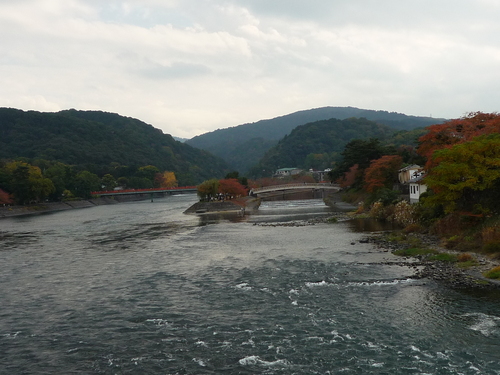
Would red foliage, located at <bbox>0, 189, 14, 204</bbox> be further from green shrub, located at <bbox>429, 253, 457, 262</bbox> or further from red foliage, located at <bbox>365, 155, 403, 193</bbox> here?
green shrub, located at <bbox>429, 253, 457, 262</bbox>

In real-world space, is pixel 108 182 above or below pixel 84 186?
above

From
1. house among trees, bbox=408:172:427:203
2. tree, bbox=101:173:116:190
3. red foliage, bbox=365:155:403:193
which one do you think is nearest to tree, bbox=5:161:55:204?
tree, bbox=101:173:116:190

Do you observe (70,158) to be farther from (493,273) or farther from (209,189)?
(493,273)

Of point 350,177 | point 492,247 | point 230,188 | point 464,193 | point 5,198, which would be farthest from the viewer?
point 5,198

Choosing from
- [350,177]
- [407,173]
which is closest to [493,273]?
[407,173]

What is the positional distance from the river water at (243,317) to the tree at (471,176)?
7.06 metres

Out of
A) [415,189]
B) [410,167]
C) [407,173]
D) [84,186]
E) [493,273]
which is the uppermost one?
[84,186]

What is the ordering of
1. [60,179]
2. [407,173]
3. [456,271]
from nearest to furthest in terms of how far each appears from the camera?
[456,271] → [407,173] → [60,179]

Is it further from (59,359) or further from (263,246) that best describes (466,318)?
(263,246)

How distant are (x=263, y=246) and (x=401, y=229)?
12.5 meters

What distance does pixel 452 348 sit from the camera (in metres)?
12.2

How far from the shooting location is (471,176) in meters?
26.4

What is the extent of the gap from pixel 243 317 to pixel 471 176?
18.6 m

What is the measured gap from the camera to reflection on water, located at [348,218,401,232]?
1463 inches
